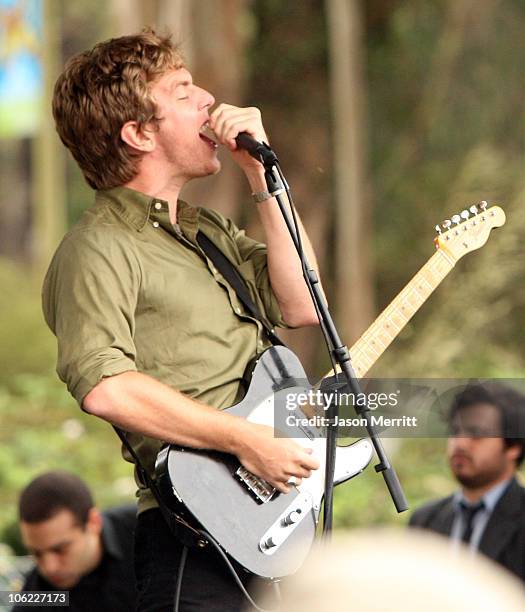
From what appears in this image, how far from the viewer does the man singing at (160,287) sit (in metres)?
2.64

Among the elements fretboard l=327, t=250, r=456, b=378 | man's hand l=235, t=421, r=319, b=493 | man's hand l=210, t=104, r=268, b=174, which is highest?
man's hand l=210, t=104, r=268, b=174

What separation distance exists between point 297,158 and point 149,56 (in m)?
7.58

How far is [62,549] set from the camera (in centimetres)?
411

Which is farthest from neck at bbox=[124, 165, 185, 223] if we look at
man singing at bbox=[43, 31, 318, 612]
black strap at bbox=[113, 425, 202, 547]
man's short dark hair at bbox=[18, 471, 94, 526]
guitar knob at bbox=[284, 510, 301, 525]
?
man's short dark hair at bbox=[18, 471, 94, 526]

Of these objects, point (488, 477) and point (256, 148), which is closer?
point (256, 148)

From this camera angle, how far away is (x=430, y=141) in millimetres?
10000

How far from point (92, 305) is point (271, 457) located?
0.51 metres

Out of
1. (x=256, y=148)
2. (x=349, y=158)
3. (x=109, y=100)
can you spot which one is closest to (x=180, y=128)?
(x=109, y=100)

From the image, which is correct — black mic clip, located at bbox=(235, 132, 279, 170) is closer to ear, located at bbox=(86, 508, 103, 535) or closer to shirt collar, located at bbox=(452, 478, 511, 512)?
ear, located at bbox=(86, 508, 103, 535)

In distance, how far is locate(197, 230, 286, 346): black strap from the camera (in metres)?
2.94

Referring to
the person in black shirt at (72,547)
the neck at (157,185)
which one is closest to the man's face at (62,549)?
the person in black shirt at (72,547)

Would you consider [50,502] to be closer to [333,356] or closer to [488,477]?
[488,477]

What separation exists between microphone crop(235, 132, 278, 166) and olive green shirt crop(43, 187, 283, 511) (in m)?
0.27

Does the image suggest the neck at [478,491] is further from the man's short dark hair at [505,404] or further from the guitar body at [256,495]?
the guitar body at [256,495]
